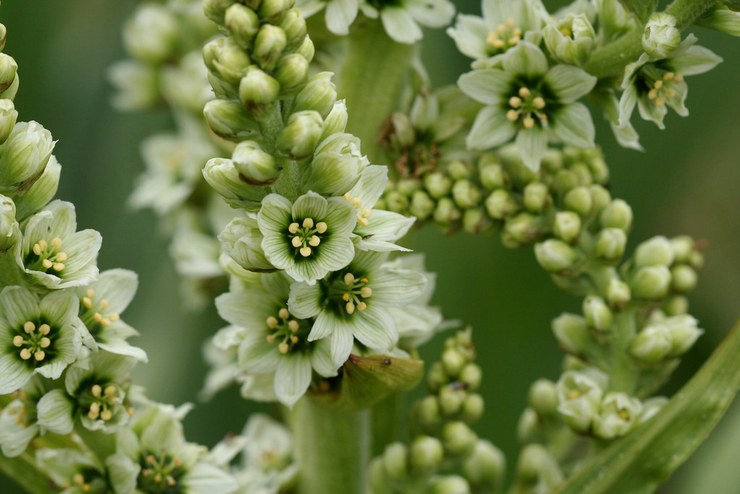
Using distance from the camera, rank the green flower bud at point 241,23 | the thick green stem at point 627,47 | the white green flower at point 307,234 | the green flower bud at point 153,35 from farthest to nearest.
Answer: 1. the green flower bud at point 153,35
2. the thick green stem at point 627,47
3. the white green flower at point 307,234
4. the green flower bud at point 241,23

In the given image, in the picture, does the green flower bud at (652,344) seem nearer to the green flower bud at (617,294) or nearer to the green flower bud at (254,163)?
the green flower bud at (617,294)

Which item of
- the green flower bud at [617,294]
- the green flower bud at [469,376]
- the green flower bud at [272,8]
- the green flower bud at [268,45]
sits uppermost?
the green flower bud at [272,8]

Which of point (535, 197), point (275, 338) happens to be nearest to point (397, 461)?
point (275, 338)

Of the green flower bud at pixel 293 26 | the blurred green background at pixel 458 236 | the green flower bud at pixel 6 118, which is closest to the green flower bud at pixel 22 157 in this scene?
the green flower bud at pixel 6 118

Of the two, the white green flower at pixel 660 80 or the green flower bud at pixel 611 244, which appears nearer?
the white green flower at pixel 660 80

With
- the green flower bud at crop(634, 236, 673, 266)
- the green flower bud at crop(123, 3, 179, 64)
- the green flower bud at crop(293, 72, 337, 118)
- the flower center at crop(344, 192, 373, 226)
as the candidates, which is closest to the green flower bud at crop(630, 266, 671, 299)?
the green flower bud at crop(634, 236, 673, 266)

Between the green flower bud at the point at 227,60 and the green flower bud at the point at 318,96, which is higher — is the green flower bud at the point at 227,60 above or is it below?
above

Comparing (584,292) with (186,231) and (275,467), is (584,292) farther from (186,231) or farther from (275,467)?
(186,231)
